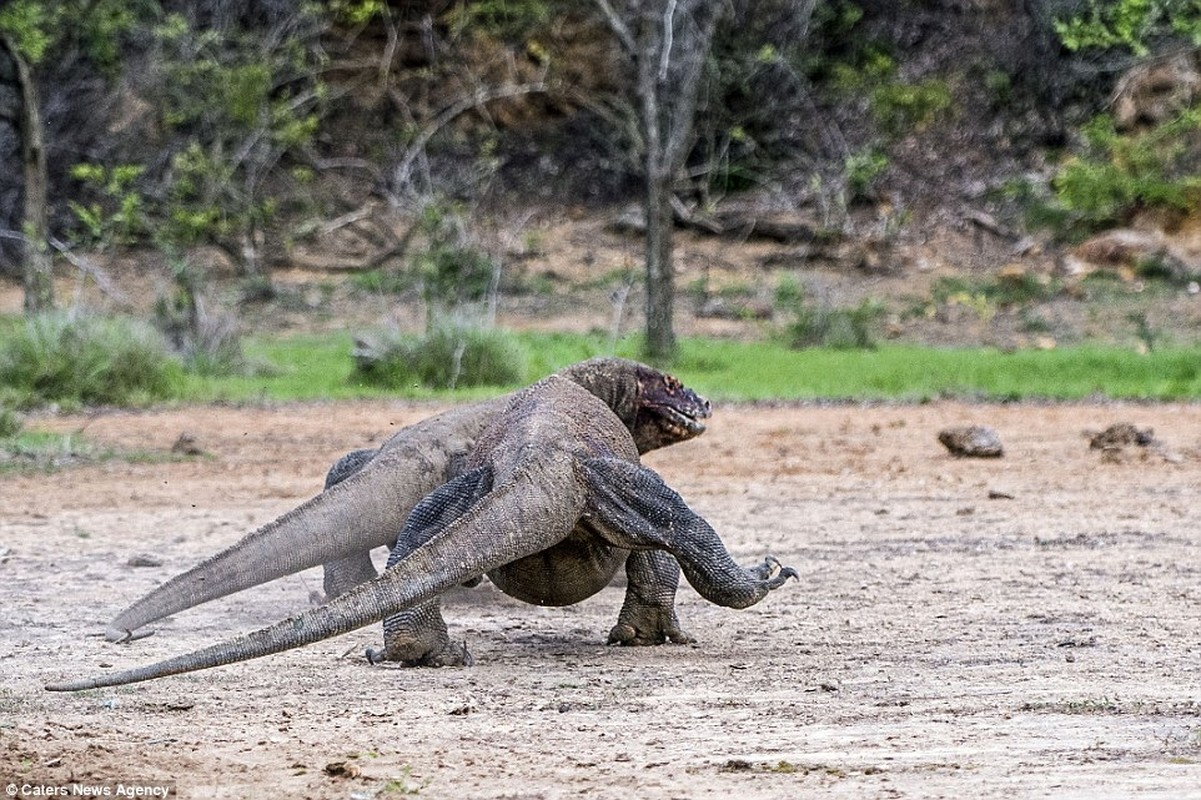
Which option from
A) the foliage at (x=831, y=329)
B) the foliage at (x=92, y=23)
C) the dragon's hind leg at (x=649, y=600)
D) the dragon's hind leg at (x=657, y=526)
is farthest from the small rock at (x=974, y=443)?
the foliage at (x=92, y=23)

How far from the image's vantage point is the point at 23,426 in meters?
11.8

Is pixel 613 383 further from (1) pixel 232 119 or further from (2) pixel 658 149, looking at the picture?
(1) pixel 232 119

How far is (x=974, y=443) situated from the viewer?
32.9ft

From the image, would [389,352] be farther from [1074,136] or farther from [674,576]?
[1074,136]

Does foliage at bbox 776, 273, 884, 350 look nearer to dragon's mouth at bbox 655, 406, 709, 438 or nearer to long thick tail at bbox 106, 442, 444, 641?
dragon's mouth at bbox 655, 406, 709, 438

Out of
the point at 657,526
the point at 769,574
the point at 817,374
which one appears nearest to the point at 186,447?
the point at 769,574

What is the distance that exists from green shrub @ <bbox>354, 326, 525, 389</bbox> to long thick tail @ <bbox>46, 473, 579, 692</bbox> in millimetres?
9925

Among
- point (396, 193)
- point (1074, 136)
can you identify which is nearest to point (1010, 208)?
point (1074, 136)

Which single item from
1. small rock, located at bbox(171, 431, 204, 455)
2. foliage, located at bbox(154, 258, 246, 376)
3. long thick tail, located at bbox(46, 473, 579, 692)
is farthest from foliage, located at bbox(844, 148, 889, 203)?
long thick tail, located at bbox(46, 473, 579, 692)

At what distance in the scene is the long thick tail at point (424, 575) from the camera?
374 cm

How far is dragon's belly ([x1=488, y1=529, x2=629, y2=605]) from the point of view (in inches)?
195

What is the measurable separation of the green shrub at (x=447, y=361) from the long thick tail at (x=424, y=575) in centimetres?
992

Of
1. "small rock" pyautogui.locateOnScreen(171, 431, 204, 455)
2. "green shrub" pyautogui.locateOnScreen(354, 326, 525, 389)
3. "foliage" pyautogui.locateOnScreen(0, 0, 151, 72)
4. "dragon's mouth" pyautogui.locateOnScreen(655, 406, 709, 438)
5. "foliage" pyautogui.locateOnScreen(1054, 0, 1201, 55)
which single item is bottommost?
"small rock" pyautogui.locateOnScreen(171, 431, 204, 455)

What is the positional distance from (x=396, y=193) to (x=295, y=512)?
19481mm
